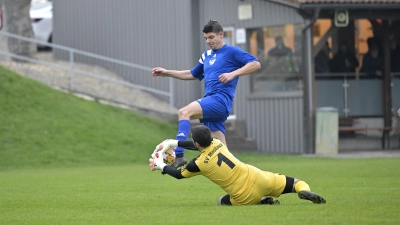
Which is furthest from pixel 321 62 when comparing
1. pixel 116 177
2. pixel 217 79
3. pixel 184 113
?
pixel 184 113

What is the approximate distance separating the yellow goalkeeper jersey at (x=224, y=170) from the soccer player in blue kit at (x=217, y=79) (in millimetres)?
879

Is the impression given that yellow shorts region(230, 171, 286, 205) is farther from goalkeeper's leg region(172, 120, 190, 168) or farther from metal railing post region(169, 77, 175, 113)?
metal railing post region(169, 77, 175, 113)

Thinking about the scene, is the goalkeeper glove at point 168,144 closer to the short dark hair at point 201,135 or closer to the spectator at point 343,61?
the short dark hair at point 201,135

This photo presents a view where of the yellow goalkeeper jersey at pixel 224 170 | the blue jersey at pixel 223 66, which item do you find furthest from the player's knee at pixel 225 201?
the blue jersey at pixel 223 66

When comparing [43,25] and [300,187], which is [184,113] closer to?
[300,187]

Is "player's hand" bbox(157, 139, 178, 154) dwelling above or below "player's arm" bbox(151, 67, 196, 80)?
below

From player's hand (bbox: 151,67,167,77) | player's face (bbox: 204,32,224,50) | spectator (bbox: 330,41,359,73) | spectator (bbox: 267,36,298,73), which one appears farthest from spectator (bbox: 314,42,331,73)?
player's face (bbox: 204,32,224,50)

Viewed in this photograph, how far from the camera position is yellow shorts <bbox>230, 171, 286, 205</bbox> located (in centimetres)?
1055

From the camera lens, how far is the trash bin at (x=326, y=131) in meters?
24.5

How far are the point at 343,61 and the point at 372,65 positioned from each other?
955 mm

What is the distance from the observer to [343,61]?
26938mm

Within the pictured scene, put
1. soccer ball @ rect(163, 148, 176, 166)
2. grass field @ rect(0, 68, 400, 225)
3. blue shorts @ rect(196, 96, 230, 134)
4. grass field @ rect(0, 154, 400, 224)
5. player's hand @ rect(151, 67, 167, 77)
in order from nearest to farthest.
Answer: grass field @ rect(0, 154, 400, 224), grass field @ rect(0, 68, 400, 225), soccer ball @ rect(163, 148, 176, 166), blue shorts @ rect(196, 96, 230, 134), player's hand @ rect(151, 67, 167, 77)

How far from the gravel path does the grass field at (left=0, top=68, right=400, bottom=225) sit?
82 cm

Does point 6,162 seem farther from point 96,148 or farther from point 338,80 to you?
point 338,80
